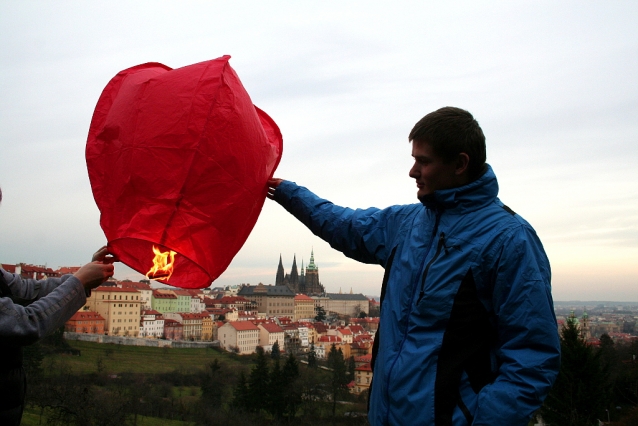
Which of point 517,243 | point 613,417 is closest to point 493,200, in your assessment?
point 517,243

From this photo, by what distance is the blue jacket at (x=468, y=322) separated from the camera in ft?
4.49

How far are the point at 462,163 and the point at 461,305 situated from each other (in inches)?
17.2

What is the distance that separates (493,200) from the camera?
1601 millimetres

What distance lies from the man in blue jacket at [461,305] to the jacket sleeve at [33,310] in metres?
1.10

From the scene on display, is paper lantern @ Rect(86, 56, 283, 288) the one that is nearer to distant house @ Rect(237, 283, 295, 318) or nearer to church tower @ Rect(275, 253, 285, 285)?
distant house @ Rect(237, 283, 295, 318)

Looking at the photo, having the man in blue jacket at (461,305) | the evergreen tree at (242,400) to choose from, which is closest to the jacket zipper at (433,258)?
the man in blue jacket at (461,305)

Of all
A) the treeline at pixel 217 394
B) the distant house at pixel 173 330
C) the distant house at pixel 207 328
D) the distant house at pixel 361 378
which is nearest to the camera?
the treeline at pixel 217 394

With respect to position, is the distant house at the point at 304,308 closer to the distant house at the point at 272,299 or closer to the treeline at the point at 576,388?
the distant house at the point at 272,299

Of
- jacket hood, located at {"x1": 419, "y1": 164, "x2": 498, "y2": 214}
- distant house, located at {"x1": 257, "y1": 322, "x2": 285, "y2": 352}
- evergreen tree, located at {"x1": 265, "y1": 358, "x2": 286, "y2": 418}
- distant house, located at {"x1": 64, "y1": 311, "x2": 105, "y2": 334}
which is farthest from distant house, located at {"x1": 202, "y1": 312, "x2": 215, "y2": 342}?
jacket hood, located at {"x1": 419, "y1": 164, "x2": 498, "y2": 214}

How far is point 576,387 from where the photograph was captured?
49.9ft

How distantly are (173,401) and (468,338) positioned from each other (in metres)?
29.5

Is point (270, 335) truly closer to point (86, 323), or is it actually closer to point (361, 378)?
point (86, 323)

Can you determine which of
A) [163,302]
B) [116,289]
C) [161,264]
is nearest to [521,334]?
[161,264]

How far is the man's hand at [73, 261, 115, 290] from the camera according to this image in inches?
78.2
